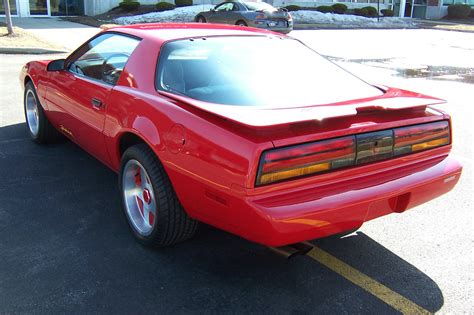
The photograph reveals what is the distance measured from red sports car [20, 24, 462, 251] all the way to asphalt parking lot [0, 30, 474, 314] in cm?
30

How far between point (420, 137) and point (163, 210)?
1717 mm

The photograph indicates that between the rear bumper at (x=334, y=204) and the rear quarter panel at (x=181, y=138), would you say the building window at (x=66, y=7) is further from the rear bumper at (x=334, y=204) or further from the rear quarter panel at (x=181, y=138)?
the rear bumper at (x=334, y=204)

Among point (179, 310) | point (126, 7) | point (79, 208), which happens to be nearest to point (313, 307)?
point (179, 310)

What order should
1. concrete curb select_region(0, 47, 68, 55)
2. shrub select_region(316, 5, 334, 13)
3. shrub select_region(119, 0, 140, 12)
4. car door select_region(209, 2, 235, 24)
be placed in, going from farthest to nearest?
shrub select_region(316, 5, 334, 13) → shrub select_region(119, 0, 140, 12) → car door select_region(209, 2, 235, 24) → concrete curb select_region(0, 47, 68, 55)

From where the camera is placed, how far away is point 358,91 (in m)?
3.46

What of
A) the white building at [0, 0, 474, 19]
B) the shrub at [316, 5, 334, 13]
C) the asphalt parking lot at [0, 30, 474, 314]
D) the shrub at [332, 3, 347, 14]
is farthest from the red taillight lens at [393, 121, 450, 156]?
the shrub at [332, 3, 347, 14]

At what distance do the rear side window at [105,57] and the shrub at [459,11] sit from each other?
41.2 metres

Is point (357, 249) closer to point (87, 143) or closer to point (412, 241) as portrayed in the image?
point (412, 241)

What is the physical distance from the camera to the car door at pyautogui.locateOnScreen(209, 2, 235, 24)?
19328 mm

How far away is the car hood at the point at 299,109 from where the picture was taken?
256cm

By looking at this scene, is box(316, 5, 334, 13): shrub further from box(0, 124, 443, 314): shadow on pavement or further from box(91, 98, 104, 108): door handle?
box(0, 124, 443, 314): shadow on pavement

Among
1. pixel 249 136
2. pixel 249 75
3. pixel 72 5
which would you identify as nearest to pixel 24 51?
pixel 249 75

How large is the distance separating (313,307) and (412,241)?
1168mm

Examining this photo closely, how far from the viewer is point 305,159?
8.52ft
